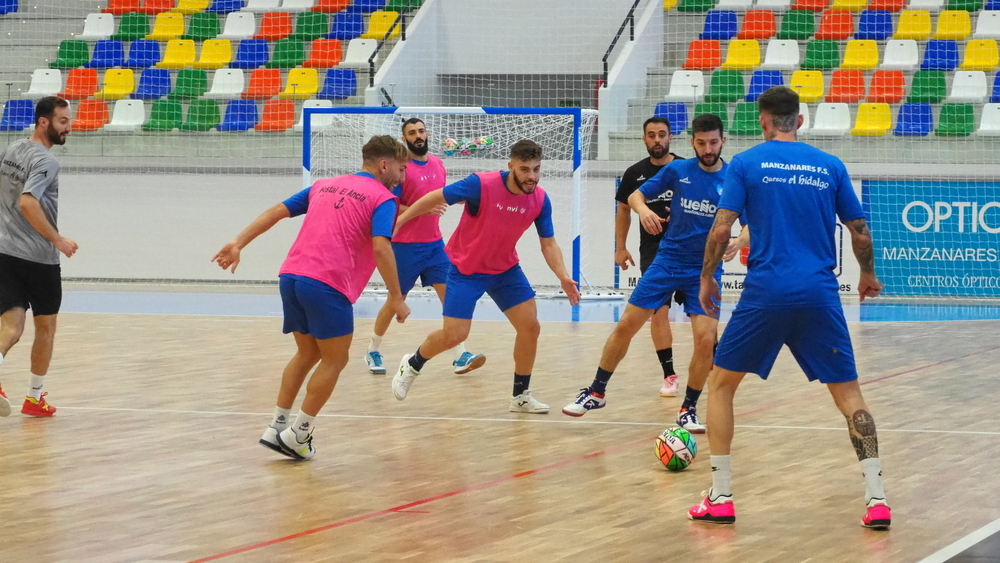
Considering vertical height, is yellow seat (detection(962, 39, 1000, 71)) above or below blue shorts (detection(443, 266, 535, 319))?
above

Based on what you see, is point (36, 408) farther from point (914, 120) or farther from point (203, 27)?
point (203, 27)

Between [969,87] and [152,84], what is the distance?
13.4 meters

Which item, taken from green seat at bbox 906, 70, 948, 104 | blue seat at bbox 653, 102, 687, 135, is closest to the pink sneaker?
blue seat at bbox 653, 102, 687, 135

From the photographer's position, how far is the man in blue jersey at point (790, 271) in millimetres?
5113

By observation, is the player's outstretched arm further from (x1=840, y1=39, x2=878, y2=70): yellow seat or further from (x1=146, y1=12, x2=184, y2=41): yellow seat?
(x1=146, y1=12, x2=184, y2=41): yellow seat

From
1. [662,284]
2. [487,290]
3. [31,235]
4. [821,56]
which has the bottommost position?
[487,290]

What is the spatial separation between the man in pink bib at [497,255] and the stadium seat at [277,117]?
12.3 metres

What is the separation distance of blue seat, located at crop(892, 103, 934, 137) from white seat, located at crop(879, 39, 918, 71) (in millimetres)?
1009

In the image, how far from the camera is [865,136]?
18297 millimetres

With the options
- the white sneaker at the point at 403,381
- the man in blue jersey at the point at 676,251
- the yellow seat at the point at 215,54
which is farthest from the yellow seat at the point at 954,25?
the white sneaker at the point at 403,381

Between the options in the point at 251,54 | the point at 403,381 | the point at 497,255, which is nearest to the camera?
the point at 497,255

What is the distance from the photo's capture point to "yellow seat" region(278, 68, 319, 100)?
20.5m

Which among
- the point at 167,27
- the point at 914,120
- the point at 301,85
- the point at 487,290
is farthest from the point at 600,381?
the point at 167,27

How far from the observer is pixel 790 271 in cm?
511
